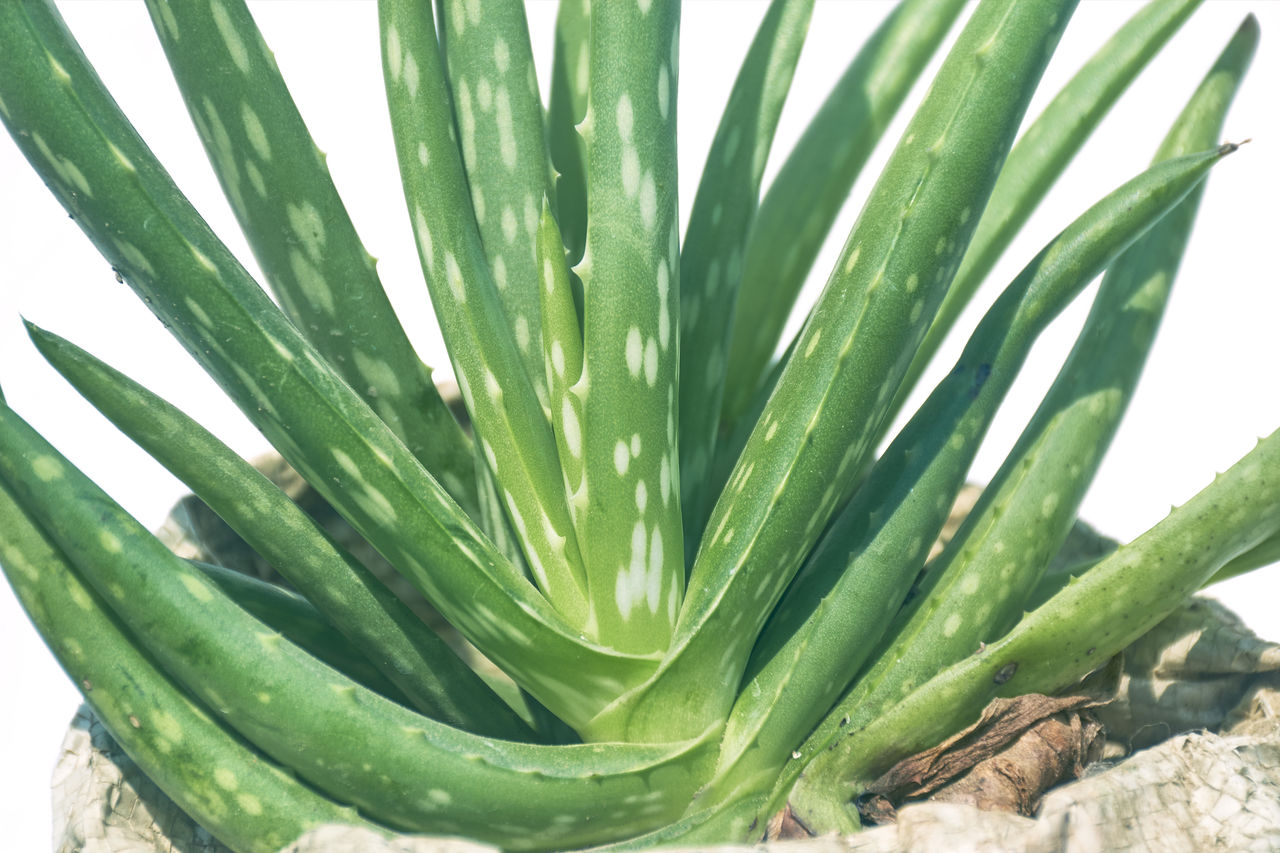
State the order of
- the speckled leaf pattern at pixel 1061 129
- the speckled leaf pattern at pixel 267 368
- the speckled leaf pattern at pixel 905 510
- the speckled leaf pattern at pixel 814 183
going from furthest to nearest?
the speckled leaf pattern at pixel 814 183 → the speckled leaf pattern at pixel 1061 129 → the speckled leaf pattern at pixel 905 510 → the speckled leaf pattern at pixel 267 368

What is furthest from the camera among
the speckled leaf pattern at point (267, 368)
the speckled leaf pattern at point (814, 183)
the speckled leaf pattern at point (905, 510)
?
the speckled leaf pattern at point (814, 183)

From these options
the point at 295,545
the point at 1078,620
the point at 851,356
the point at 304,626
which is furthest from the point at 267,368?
the point at 1078,620

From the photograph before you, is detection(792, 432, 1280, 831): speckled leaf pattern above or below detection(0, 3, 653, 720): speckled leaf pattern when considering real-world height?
below

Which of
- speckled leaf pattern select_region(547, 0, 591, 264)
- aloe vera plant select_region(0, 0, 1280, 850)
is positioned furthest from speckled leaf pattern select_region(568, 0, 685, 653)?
speckled leaf pattern select_region(547, 0, 591, 264)

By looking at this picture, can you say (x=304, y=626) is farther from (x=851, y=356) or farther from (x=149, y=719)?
(x=851, y=356)

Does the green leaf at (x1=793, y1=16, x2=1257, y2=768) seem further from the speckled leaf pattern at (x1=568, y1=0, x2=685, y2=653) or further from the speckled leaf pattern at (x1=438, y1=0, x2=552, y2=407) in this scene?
the speckled leaf pattern at (x1=438, y1=0, x2=552, y2=407)

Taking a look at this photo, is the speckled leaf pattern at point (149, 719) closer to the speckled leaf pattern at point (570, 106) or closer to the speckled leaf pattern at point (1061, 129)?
the speckled leaf pattern at point (570, 106)

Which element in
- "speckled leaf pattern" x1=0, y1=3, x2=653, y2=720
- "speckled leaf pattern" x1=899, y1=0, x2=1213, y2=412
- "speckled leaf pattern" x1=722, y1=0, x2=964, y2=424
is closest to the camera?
"speckled leaf pattern" x1=0, y1=3, x2=653, y2=720

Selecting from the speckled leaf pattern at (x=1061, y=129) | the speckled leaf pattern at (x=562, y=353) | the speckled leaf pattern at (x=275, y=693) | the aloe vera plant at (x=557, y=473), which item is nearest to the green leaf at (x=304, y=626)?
the aloe vera plant at (x=557, y=473)
